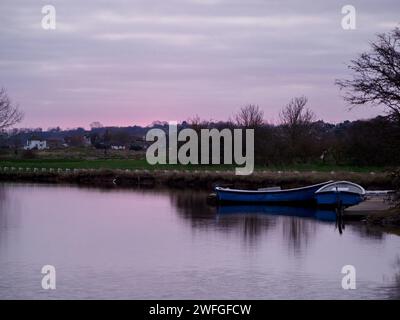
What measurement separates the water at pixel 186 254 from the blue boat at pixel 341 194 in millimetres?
4078

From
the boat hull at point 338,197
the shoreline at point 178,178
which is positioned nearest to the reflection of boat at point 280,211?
the boat hull at point 338,197

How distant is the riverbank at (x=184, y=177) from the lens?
52.4 metres

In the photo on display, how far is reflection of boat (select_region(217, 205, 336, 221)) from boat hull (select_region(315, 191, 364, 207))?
64 cm

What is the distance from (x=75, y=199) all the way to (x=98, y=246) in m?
21.5

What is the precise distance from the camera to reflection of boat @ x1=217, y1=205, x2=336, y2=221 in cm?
4150

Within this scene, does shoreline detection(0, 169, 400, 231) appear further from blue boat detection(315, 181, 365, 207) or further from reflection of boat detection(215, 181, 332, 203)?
blue boat detection(315, 181, 365, 207)

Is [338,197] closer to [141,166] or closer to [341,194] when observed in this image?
[341,194]

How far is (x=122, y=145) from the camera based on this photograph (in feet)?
451

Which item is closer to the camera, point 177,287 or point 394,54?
point 177,287

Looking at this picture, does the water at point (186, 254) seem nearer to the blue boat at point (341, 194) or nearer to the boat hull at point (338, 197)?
the boat hull at point (338, 197)

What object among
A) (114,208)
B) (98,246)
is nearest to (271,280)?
(98,246)

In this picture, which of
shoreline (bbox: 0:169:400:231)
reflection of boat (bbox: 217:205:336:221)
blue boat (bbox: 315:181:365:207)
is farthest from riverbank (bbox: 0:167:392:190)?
reflection of boat (bbox: 217:205:336:221)

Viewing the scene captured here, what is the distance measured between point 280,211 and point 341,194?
3.52 metres

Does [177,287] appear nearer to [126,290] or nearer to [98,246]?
[126,290]
